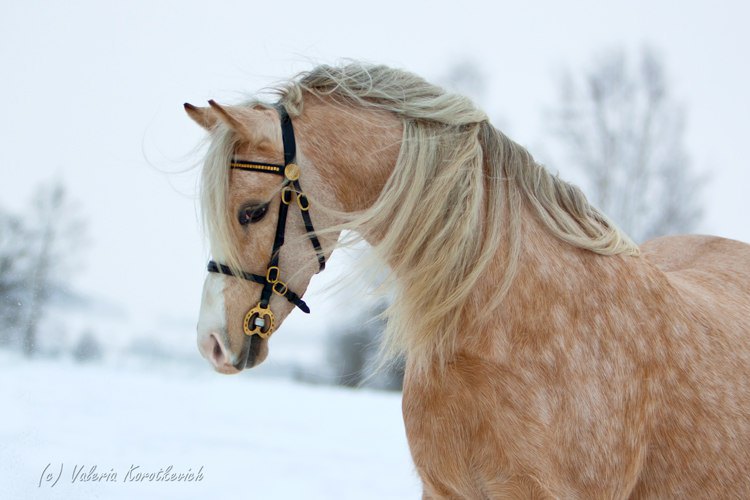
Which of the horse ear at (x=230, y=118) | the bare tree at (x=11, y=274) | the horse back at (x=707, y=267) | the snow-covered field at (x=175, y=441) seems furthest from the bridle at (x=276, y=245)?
the bare tree at (x=11, y=274)

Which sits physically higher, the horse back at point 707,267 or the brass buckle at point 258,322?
the horse back at point 707,267

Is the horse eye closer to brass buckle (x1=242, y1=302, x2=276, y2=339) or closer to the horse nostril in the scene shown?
brass buckle (x1=242, y1=302, x2=276, y2=339)

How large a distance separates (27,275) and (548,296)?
23.1ft

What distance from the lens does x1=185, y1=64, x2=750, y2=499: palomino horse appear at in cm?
218

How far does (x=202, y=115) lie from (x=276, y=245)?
1.74 ft

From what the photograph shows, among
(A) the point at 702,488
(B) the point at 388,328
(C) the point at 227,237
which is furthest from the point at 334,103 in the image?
(A) the point at 702,488

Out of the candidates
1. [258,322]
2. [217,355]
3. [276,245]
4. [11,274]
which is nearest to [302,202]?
[276,245]

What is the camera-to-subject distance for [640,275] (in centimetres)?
247

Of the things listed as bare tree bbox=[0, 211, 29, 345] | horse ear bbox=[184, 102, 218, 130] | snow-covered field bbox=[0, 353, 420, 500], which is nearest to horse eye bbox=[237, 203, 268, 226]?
horse ear bbox=[184, 102, 218, 130]

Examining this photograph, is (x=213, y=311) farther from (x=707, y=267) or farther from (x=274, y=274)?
(x=707, y=267)

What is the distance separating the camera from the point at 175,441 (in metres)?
4.79

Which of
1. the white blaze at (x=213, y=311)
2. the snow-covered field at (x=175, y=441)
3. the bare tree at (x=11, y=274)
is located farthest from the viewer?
the bare tree at (x=11, y=274)

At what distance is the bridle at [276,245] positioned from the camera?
7.24 ft

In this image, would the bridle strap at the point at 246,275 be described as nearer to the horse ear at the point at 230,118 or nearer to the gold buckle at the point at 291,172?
the gold buckle at the point at 291,172
